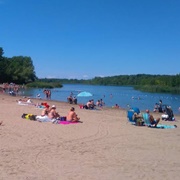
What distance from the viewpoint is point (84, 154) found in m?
8.76

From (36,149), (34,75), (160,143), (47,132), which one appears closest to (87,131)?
(47,132)

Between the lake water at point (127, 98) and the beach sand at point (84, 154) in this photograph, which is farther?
the lake water at point (127, 98)

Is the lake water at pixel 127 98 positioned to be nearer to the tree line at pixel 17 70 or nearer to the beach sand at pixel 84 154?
the tree line at pixel 17 70

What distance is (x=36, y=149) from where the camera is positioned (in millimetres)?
8961

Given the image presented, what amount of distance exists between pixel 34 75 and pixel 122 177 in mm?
117050

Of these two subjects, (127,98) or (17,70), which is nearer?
(127,98)

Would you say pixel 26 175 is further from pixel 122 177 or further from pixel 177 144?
pixel 177 144

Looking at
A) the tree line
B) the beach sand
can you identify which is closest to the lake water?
the tree line

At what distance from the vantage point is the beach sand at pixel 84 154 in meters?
6.89

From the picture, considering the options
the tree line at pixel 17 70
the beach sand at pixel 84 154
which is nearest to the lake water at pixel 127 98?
the tree line at pixel 17 70

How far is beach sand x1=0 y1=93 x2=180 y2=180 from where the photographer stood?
22.6 ft

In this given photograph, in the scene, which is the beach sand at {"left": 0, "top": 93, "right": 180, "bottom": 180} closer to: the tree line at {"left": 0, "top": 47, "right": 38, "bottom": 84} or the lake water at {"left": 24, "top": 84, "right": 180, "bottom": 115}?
the lake water at {"left": 24, "top": 84, "right": 180, "bottom": 115}

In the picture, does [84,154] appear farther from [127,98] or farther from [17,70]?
[17,70]

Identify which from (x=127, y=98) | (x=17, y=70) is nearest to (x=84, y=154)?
(x=127, y=98)
